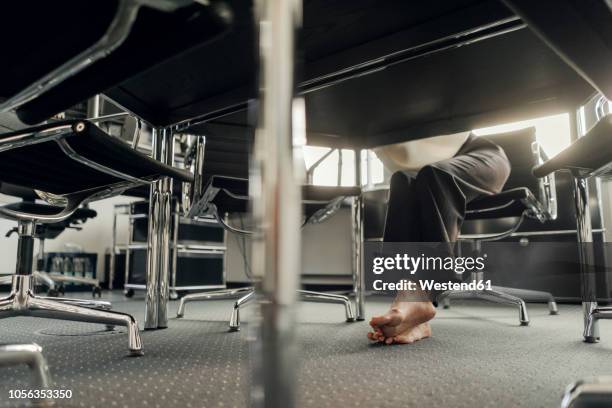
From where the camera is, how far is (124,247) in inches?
147

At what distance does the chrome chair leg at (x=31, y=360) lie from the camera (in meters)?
0.58

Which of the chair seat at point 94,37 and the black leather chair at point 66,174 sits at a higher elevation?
the chair seat at point 94,37

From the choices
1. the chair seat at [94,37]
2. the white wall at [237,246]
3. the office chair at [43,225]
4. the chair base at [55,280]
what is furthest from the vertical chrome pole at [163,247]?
the white wall at [237,246]

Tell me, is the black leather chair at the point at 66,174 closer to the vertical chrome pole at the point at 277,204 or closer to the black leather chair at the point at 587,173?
the vertical chrome pole at the point at 277,204

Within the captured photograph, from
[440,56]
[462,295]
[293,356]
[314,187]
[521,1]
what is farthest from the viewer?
[462,295]

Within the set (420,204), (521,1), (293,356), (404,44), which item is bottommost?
(293,356)

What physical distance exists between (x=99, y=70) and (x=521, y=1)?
548 mm

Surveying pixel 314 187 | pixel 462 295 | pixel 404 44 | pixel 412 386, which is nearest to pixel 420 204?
pixel 314 187

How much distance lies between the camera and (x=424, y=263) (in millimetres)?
1629

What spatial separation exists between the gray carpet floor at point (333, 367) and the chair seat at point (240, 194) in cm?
44

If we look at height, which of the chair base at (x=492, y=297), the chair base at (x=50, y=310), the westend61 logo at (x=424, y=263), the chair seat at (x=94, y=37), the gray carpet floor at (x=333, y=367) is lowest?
the gray carpet floor at (x=333, y=367)

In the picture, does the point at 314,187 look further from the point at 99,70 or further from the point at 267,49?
the point at 267,49

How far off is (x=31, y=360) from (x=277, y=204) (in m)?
0.52

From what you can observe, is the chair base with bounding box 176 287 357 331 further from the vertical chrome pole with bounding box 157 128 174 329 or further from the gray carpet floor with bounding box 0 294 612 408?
the vertical chrome pole with bounding box 157 128 174 329
